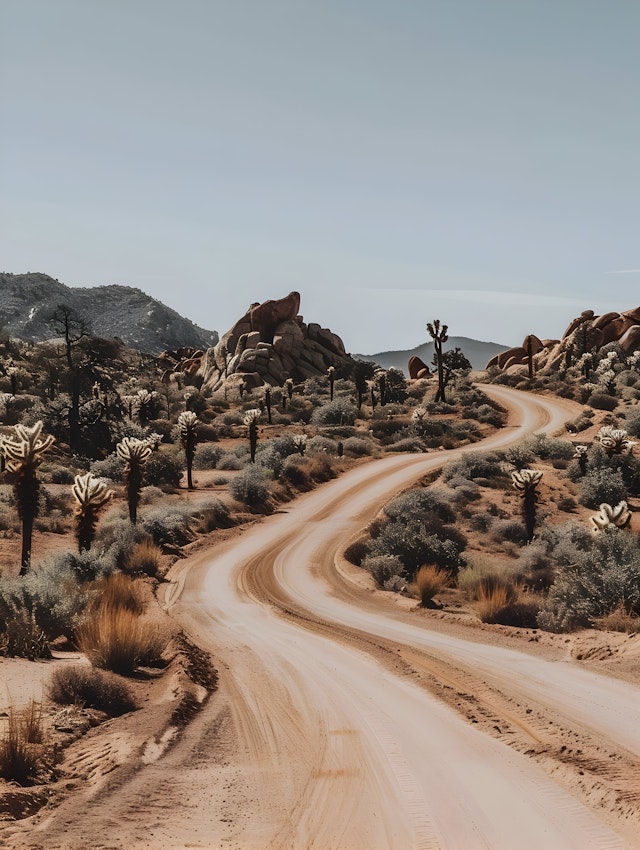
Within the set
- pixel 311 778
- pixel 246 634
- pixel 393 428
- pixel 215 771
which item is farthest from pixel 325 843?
pixel 393 428

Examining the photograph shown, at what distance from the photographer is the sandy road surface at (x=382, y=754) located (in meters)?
6.62

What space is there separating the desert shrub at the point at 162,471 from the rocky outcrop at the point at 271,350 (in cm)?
4145

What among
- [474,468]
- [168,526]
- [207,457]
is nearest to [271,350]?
[207,457]

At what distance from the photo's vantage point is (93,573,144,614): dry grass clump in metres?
15.1

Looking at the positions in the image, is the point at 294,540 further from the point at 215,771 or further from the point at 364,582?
the point at 215,771

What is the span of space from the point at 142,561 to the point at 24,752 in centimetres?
1606

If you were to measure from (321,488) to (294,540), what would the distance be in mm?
10931

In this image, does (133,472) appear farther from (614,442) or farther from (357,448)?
(614,442)

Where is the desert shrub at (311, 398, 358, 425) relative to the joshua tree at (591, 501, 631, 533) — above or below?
above

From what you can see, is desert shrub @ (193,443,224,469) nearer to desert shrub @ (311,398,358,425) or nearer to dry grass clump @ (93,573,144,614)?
desert shrub @ (311,398,358,425)

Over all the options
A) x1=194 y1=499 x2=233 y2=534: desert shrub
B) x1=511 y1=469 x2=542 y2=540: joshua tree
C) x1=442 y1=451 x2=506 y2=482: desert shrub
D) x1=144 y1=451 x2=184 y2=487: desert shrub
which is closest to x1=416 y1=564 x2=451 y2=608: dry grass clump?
x1=511 y1=469 x2=542 y2=540: joshua tree

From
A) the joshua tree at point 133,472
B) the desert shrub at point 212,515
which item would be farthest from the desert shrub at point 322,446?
the joshua tree at point 133,472

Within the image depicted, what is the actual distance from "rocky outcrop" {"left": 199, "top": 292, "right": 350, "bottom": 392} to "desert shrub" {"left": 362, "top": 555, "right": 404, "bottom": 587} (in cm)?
6018

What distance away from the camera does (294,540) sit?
28016 millimetres
